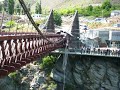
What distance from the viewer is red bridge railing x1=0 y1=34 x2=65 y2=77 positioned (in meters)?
28.7

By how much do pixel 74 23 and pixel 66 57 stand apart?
1524 cm

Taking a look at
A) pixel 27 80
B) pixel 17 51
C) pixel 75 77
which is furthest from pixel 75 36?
pixel 17 51

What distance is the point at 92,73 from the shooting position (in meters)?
64.8

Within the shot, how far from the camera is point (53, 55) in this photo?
69062 mm

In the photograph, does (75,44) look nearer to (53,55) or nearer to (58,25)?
(53,55)

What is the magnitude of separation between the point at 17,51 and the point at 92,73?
3367 centimetres

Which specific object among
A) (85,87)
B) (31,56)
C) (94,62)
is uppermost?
(31,56)

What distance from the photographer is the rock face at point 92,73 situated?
6356 cm

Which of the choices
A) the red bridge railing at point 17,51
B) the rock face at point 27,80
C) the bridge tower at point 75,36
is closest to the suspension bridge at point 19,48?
the red bridge railing at point 17,51

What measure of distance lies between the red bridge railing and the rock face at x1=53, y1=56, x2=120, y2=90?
71.4 feet

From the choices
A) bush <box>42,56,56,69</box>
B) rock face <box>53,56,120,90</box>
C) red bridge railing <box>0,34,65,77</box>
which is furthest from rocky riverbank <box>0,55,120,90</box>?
red bridge railing <box>0,34,65,77</box>

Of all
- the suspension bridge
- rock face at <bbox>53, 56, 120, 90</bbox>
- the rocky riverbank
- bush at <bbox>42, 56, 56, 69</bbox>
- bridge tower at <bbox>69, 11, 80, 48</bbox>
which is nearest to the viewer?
the suspension bridge

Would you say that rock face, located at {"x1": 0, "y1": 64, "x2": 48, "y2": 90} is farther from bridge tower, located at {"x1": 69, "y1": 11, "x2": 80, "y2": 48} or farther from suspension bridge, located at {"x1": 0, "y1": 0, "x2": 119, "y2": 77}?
suspension bridge, located at {"x1": 0, "y1": 0, "x2": 119, "y2": 77}

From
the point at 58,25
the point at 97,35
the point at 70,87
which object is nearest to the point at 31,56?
the point at 70,87
